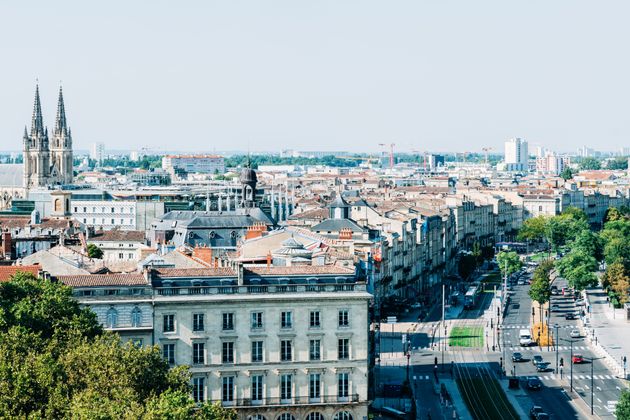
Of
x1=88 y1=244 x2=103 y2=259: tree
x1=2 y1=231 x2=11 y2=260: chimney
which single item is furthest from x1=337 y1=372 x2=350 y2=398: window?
x1=88 y1=244 x2=103 y2=259: tree

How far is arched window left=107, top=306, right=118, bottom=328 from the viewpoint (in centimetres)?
8362

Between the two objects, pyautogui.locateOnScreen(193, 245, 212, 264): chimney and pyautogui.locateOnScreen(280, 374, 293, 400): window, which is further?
pyautogui.locateOnScreen(193, 245, 212, 264): chimney

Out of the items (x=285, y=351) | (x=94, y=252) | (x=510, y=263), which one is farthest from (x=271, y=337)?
(x=510, y=263)

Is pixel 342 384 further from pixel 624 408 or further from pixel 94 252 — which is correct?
pixel 94 252

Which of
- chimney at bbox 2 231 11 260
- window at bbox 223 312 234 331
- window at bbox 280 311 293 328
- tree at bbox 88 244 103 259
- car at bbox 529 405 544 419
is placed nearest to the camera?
window at bbox 223 312 234 331

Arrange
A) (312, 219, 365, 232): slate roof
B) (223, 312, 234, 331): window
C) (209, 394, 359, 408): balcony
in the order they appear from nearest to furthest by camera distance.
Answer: (209, 394, 359, 408): balcony, (223, 312, 234, 331): window, (312, 219, 365, 232): slate roof

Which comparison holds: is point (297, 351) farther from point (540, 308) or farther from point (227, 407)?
point (540, 308)

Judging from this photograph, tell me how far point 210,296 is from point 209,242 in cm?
5064

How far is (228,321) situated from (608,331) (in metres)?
64.1

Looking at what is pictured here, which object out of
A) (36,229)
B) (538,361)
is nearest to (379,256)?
(538,361)

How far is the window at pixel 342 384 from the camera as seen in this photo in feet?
283

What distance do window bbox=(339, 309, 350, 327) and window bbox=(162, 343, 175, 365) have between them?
35.3 feet

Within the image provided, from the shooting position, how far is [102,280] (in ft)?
278

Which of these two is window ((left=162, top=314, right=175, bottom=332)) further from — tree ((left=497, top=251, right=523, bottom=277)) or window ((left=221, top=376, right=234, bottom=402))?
tree ((left=497, top=251, right=523, bottom=277))
